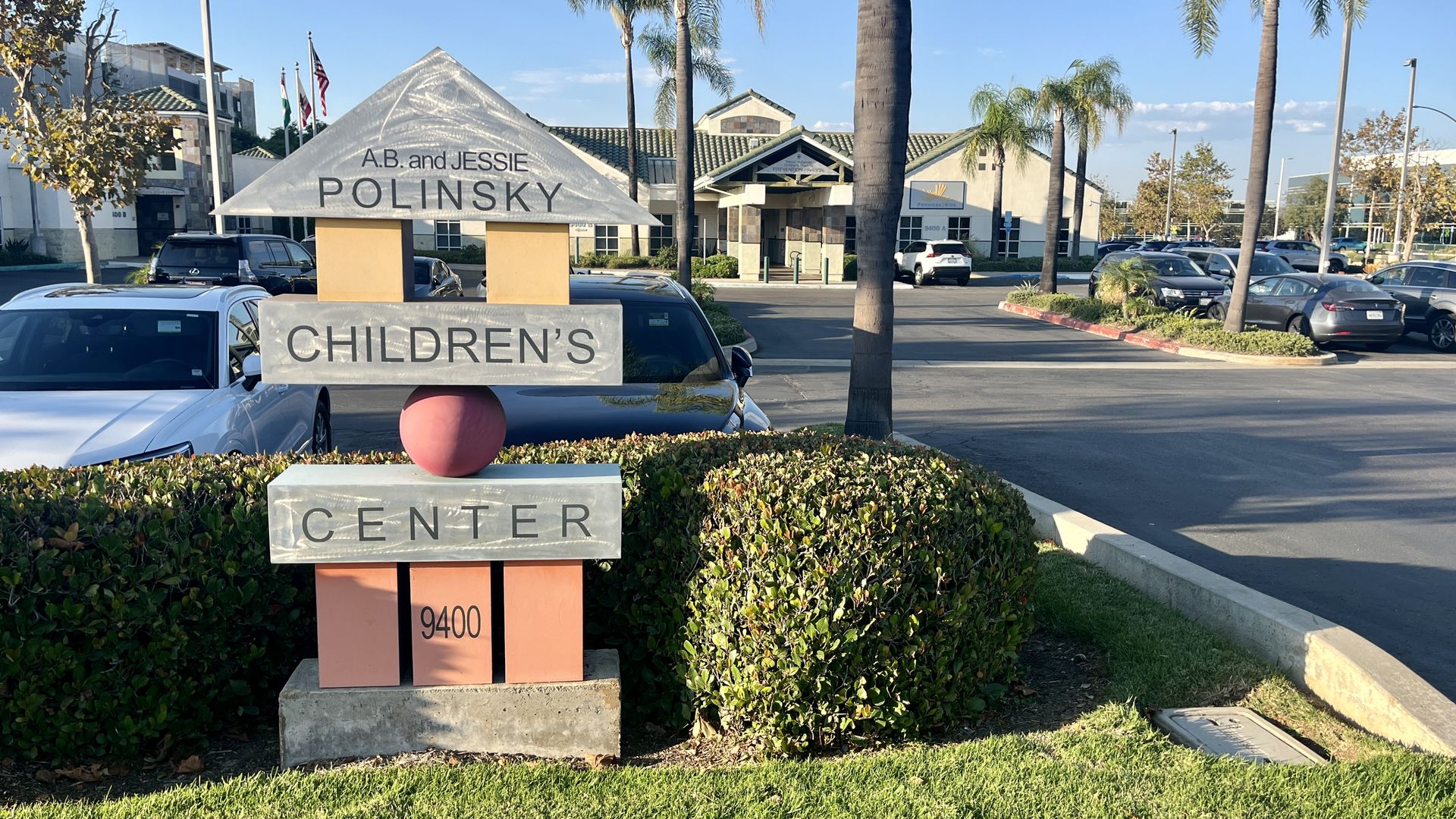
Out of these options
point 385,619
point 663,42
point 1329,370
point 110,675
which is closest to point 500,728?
point 385,619

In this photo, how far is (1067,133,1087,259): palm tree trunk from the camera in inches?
1551

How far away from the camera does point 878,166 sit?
7156 mm

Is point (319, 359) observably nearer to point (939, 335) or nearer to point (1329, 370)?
point (1329, 370)

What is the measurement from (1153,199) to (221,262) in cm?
7602

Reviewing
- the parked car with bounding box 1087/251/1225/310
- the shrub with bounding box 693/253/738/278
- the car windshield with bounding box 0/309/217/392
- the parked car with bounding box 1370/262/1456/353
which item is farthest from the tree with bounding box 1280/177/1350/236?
the car windshield with bounding box 0/309/217/392

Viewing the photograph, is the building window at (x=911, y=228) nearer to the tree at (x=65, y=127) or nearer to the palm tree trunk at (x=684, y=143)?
the palm tree trunk at (x=684, y=143)

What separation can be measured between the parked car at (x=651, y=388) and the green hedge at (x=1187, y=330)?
1375 cm

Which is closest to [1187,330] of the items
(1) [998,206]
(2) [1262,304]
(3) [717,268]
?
(2) [1262,304]

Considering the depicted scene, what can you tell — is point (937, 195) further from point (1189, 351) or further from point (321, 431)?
point (321, 431)

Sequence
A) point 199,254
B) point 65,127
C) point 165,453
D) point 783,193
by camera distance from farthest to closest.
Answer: point 783,193, point 199,254, point 65,127, point 165,453

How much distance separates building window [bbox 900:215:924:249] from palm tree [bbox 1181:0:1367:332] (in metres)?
29.4

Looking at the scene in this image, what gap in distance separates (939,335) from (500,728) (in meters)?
19.6

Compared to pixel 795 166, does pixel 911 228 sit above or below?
below

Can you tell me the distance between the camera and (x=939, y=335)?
2273 centimetres
